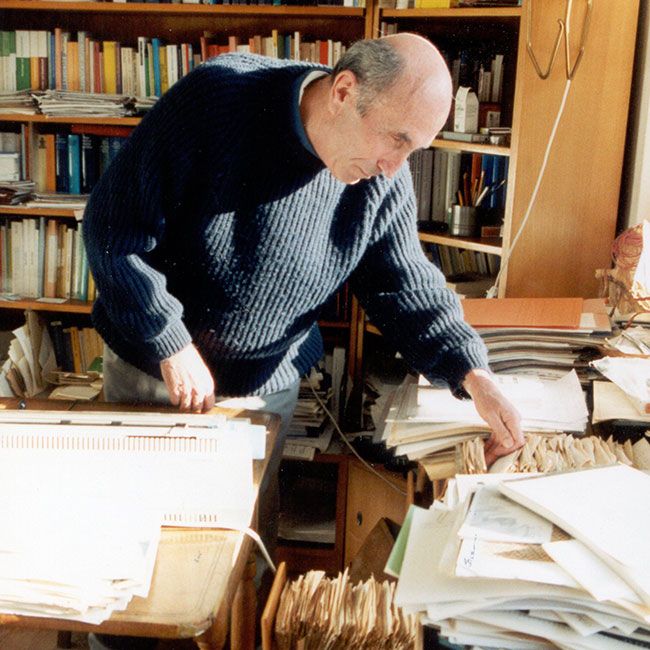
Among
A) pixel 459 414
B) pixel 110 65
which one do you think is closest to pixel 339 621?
pixel 459 414

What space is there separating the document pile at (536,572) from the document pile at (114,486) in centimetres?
26

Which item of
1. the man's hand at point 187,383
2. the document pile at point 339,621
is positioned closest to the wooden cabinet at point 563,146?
the man's hand at point 187,383

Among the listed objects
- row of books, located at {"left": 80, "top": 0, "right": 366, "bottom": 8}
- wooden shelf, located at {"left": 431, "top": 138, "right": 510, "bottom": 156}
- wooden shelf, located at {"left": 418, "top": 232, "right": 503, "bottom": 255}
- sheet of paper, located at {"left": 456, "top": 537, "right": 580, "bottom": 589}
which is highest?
row of books, located at {"left": 80, "top": 0, "right": 366, "bottom": 8}

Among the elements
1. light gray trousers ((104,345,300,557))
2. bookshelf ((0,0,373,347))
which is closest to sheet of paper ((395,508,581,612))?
light gray trousers ((104,345,300,557))

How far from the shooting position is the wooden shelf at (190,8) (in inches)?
92.4

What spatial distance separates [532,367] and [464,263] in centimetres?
77

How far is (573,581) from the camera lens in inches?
33.8

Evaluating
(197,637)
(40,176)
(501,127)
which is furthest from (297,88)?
(40,176)

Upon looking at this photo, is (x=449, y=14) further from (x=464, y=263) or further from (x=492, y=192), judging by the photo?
(x=464, y=263)

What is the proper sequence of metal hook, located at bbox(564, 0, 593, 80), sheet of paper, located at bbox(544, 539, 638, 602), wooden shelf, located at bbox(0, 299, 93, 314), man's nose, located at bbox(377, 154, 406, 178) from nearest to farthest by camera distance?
1. sheet of paper, located at bbox(544, 539, 638, 602)
2. man's nose, located at bbox(377, 154, 406, 178)
3. metal hook, located at bbox(564, 0, 593, 80)
4. wooden shelf, located at bbox(0, 299, 93, 314)

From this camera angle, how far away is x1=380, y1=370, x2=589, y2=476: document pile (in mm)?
1425

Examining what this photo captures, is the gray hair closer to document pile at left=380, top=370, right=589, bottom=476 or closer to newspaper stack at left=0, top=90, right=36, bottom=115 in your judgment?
document pile at left=380, top=370, right=589, bottom=476

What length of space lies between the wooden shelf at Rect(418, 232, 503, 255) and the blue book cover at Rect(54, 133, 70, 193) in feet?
3.94

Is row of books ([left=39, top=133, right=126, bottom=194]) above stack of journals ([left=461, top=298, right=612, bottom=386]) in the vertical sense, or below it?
above
